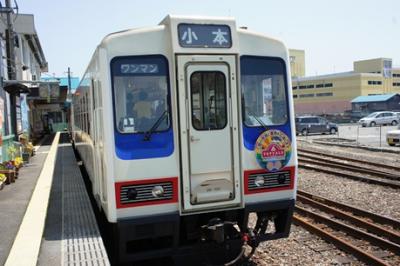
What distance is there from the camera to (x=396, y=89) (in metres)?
100

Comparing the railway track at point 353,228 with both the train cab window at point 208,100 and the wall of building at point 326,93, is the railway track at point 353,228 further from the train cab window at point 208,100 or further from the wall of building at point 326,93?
the wall of building at point 326,93

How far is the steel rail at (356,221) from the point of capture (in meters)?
6.91

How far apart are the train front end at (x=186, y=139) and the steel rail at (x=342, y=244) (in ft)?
5.66

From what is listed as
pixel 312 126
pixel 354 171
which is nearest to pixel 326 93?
pixel 312 126

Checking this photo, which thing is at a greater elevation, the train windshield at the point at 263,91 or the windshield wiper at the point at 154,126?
the train windshield at the point at 263,91

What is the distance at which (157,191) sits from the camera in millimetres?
5043

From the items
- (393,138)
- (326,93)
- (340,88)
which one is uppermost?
(340,88)

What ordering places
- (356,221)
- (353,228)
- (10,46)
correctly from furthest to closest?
1. (10,46)
2. (356,221)
3. (353,228)

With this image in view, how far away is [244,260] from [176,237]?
1.30 meters

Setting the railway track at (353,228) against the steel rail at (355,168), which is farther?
the steel rail at (355,168)

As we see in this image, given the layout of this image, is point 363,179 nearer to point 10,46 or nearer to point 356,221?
point 356,221

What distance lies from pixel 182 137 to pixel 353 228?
4.01m

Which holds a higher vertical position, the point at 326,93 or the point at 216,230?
the point at 326,93

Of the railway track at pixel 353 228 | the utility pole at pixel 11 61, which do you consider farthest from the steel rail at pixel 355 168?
the utility pole at pixel 11 61
